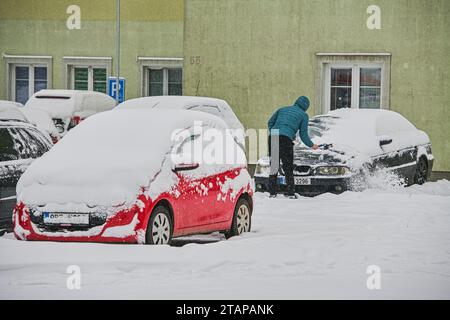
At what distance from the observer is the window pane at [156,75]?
35.2 meters

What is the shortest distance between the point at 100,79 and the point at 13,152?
21.8 metres

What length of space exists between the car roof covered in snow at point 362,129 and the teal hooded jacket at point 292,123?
659 mm

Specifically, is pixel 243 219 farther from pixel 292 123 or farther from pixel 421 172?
pixel 421 172

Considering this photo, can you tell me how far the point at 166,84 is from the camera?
115 ft

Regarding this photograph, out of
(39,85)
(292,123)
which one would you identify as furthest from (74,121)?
(292,123)

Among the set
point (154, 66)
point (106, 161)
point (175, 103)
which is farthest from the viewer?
point (154, 66)

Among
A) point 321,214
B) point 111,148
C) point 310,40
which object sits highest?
point 310,40

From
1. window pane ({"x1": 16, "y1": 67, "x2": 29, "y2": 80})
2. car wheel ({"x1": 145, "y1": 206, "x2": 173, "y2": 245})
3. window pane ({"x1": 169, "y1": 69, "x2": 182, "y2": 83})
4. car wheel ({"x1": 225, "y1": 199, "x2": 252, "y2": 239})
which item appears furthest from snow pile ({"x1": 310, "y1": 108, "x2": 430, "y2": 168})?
window pane ({"x1": 16, "y1": 67, "x2": 29, "y2": 80})

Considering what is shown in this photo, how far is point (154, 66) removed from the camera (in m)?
35.4

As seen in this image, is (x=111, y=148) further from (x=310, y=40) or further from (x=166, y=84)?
(x=166, y=84)

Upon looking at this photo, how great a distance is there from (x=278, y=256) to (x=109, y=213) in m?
1.77

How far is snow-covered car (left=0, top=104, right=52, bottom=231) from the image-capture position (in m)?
13.2

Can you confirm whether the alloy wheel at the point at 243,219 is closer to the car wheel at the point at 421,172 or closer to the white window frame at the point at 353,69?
the car wheel at the point at 421,172

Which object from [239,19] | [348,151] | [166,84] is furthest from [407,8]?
[166,84]
